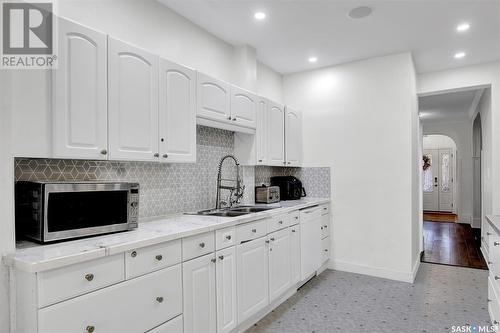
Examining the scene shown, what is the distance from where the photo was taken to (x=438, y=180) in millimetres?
10172

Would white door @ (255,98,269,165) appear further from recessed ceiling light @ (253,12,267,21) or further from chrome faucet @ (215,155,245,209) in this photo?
recessed ceiling light @ (253,12,267,21)

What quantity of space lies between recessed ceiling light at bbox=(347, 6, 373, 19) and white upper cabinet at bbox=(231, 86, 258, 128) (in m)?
1.24

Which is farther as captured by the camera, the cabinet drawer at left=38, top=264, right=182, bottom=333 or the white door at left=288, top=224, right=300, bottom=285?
the white door at left=288, top=224, right=300, bottom=285

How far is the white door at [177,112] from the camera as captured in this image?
7.64ft

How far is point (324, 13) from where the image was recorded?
2953mm

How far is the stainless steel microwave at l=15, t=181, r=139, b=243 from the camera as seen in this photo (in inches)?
64.4

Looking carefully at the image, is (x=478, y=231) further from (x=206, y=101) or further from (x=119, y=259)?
(x=119, y=259)

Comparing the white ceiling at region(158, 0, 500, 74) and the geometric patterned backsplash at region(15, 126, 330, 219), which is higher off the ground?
the white ceiling at region(158, 0, 500, 74)

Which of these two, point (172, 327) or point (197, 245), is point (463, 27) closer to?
point (197, 245)

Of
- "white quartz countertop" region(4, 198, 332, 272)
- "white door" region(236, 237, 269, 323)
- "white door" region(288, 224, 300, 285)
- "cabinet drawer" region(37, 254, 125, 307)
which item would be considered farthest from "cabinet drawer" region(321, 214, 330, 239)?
"cabinet drawer" region(37, 254, 125, 307)

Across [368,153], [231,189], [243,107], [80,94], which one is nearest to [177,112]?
[80,94]

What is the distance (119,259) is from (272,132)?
Result: 254 centimetres

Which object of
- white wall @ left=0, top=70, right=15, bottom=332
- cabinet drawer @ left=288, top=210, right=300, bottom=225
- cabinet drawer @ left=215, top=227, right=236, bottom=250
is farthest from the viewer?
cabinet drawer @ left=288, top=210, right=300, bottom=225

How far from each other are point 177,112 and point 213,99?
1.60ft
